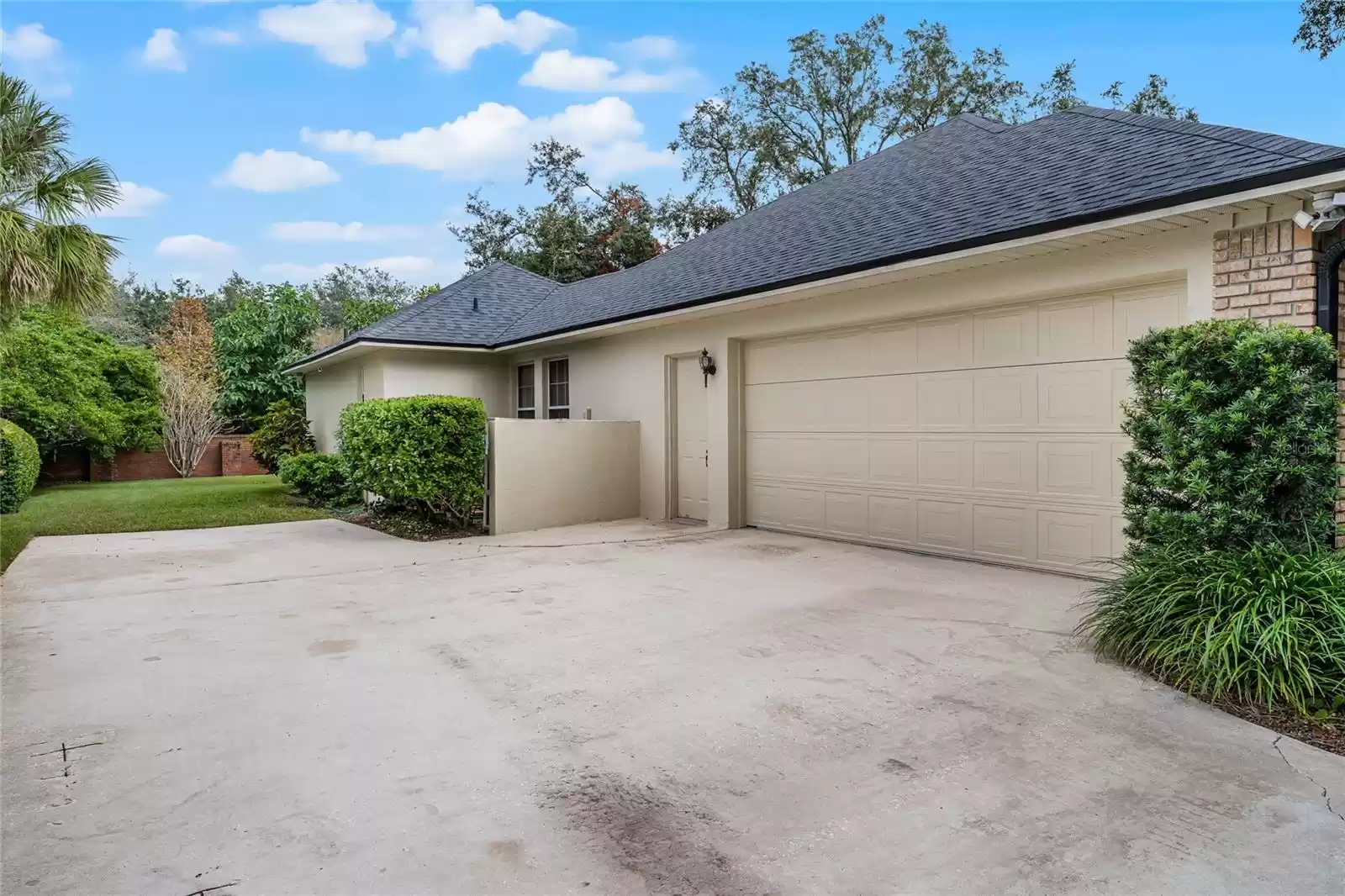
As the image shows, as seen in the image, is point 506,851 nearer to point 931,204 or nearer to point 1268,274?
point 1268,274

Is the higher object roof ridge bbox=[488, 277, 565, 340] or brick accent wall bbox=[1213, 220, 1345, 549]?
roof ridge bbox=[488, 277, 565, 340]

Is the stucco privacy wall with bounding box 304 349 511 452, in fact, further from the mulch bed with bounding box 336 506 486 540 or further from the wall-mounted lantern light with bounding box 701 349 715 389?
the wall-mounted lantern light with bounding box 701 349 715 389

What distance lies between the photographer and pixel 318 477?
46.5ft

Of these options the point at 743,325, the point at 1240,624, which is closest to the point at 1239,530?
the point at 1240,624

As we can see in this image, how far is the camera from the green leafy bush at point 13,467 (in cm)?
1282

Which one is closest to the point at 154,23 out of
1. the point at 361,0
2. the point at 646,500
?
the point at 361,0

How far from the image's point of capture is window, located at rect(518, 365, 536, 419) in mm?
14309

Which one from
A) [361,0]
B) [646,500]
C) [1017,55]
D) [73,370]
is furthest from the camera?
[1017,55]

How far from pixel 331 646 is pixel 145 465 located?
66.7 ft

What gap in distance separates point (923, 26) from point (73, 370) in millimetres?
26264

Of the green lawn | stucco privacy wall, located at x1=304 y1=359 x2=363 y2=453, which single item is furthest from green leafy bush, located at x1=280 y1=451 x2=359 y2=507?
stucco privacy wall, located at x1=304 y1=359 x2=363 y2=453

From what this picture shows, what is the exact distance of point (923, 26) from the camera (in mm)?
25812

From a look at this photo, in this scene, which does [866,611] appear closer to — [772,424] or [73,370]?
[772,424]

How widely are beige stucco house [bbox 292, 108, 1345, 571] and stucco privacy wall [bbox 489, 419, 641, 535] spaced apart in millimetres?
230
